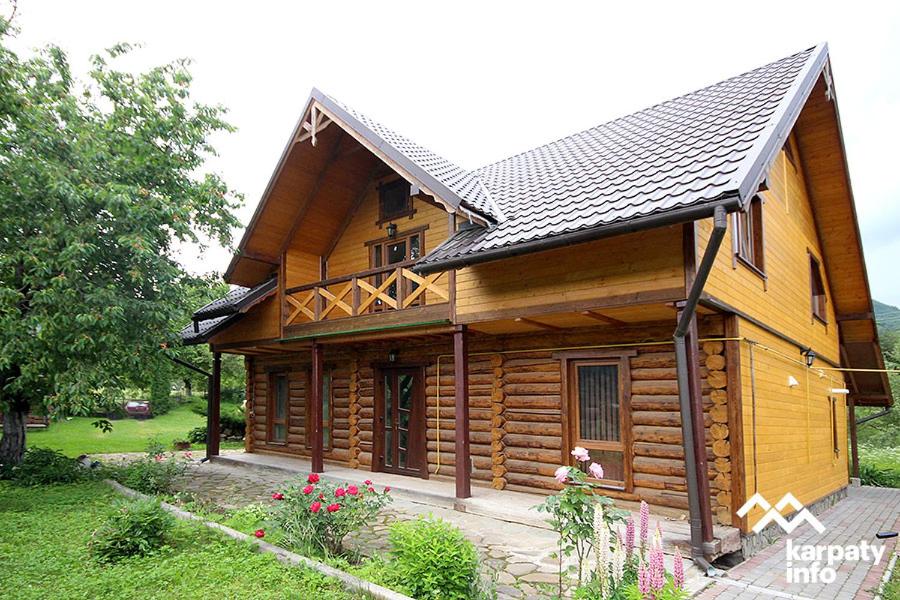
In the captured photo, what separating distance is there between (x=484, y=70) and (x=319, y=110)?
106ft

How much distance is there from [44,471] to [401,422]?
6.44 metres

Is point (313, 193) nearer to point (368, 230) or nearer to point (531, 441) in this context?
point (368, 230)

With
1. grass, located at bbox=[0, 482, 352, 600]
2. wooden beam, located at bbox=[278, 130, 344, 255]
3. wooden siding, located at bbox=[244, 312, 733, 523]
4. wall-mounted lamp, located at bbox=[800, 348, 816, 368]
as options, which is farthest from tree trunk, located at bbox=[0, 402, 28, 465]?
wall-mounted lamp, located at bbox=[800, 348, 816, 368]

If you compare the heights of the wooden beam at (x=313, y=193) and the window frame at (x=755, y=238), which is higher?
the wooden beam at (x=313, y=193)

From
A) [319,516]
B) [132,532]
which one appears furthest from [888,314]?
[132,532]

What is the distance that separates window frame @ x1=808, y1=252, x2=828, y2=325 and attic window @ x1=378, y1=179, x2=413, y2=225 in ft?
26.2

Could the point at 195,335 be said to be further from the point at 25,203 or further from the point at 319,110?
the point at 319,110

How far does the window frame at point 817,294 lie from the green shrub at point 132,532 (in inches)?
458

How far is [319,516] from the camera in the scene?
5.88 meters

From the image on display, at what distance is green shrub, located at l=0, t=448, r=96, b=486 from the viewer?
33.4ft

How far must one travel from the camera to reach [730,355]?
7.26 meters

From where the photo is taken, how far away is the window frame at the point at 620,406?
8.12 m

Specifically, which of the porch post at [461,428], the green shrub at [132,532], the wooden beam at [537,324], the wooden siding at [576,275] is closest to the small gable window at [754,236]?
the wooden siding at [576,275]

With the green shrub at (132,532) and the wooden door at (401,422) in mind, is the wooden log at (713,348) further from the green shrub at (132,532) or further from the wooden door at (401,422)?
the green shrub at (132,532)
